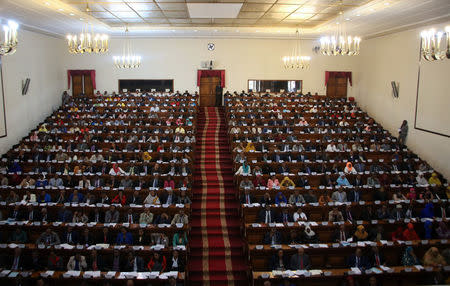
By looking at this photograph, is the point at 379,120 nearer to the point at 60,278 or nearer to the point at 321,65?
the point at 321,65

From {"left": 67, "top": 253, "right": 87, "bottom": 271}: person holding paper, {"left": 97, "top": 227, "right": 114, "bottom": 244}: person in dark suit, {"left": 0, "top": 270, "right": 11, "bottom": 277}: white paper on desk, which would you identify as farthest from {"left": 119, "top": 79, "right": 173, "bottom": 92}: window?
{"left": 0, "top": 270, "right": 11, "bottom": 277}: white paper on desk

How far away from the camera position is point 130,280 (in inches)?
254

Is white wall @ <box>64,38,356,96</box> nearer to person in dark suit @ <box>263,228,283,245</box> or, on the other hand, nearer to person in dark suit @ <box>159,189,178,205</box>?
person in dark suit @ <box>159,189,178,205</box>

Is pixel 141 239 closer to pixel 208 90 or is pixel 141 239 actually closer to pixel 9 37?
pixel 9 37

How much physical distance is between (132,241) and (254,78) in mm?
14066

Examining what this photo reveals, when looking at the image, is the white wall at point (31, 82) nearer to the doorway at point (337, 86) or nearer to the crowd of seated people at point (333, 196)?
the crowd of seated people at point (333, 196)

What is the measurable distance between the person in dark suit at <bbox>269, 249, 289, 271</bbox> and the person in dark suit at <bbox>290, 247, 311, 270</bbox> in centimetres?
18

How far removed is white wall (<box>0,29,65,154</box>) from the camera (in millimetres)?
14344

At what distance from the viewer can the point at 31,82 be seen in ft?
52.8

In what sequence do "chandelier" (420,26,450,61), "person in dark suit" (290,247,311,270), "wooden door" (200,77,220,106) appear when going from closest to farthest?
"chandelier" (420,26,450,61), "person in dark suit" (290,247,311,270), "wooden door" (200,77,220,106)

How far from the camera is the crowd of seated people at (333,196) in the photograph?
779 cm

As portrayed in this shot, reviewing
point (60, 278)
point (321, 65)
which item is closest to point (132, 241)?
point (60, 278)

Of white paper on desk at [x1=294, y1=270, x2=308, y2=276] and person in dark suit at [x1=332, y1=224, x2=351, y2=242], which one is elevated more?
person in dark suit at [x1=332, y1=224, x2=351, y2=242]

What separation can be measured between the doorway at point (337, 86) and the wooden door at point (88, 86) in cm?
1360
